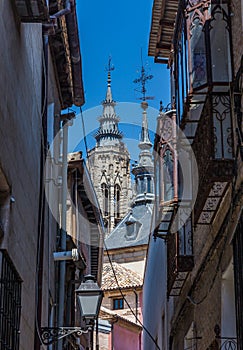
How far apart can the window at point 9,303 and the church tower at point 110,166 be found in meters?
107

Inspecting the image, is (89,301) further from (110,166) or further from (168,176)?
(110,166)

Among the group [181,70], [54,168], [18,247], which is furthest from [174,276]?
[18,247]

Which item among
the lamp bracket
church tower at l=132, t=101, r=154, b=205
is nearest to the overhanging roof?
the lamp bracket

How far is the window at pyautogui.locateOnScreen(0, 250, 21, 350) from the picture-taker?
346 inches

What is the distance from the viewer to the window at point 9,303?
28.8 feet

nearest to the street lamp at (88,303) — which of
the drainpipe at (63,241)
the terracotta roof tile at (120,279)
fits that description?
the drainpipe at (63,241)

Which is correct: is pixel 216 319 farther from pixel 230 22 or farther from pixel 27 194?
pixel 230 22

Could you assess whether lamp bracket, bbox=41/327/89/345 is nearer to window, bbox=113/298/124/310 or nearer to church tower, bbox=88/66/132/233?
window, bbox=113/298/124/310

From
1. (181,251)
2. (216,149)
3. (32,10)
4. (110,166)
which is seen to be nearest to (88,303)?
(181,251)

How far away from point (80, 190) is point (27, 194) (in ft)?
32.9

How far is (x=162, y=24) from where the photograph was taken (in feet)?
56.0

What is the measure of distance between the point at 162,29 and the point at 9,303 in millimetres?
9508

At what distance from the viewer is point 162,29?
17359mm

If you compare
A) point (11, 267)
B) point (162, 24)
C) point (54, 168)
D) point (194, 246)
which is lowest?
point (11, 267)
